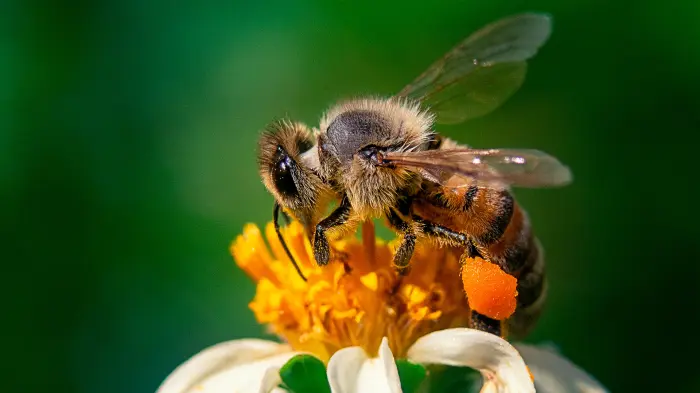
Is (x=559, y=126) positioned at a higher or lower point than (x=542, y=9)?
lower

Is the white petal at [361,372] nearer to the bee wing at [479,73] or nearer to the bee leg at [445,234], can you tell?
the bee leg at [445,234]

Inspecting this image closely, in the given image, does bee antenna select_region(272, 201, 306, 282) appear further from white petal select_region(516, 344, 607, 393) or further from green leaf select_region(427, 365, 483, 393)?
white petal select_region(516, 344, 607, 393)

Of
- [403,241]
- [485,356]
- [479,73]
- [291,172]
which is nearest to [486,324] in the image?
[485,356]

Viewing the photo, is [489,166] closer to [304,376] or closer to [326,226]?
[326,226]

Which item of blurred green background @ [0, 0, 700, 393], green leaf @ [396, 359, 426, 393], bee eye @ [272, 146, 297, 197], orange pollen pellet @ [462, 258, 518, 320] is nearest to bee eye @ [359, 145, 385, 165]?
bee eye @ [272, 146, 297, 197]

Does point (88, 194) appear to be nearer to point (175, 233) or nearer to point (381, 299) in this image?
point (175, 233)

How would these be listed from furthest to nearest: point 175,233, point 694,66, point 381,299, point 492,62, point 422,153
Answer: point 175,233 < point 694,66 < point 492,62 < point 381,299 < point 422,153

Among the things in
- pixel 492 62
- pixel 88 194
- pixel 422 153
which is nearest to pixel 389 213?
pixel 422 153
